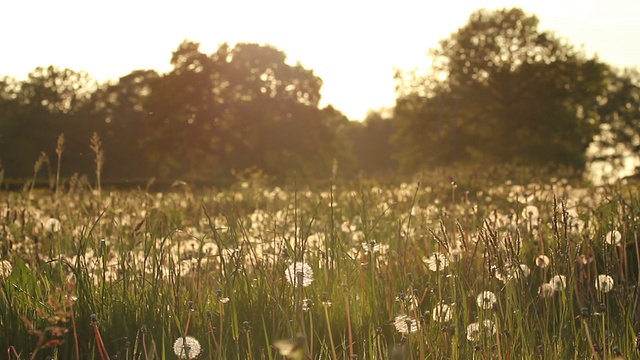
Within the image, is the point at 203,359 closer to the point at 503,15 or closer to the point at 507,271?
the point at 507,271

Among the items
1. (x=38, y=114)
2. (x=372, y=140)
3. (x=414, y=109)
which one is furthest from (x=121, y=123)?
(x=372, y=140)

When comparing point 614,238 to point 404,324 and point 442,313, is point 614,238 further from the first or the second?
point 404,324

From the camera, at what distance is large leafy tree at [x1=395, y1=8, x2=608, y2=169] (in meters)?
39.0

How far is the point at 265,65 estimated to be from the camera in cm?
4719

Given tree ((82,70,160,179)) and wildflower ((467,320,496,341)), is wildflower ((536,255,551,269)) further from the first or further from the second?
tree ((82,70,160,179))

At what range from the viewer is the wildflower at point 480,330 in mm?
2345

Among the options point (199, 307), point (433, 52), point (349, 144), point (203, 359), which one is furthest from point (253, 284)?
point (349, 144)

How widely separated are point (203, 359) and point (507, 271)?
1101 millimetres

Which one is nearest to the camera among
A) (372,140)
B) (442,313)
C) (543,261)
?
(442,313)

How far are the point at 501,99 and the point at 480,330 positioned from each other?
39.1 m

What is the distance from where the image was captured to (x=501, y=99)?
3997cm

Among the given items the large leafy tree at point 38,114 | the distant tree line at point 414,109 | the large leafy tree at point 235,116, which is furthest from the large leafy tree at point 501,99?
the large leafy tree at point 38,114

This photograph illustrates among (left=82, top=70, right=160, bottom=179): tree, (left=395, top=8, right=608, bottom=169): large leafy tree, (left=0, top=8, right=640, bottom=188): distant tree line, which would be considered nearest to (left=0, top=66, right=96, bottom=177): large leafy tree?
(left=82, top=70, right=160, bottom=179): tree

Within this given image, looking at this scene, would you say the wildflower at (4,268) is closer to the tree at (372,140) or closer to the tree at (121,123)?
the tree at (121,123)
